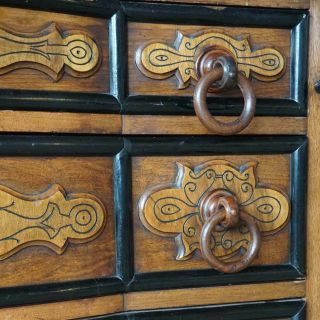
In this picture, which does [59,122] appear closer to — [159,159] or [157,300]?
[159,159]

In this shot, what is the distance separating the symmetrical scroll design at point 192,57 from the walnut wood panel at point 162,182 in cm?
10

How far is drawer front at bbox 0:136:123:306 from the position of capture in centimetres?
49

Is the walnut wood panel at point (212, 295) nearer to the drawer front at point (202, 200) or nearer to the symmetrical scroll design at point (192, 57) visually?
the drawer front at point (202, 200)

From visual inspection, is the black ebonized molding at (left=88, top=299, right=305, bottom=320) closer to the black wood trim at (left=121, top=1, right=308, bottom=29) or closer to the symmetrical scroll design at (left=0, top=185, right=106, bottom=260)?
the symmetrical scroll design at (left=0, top=185, right=106, bottom=260)

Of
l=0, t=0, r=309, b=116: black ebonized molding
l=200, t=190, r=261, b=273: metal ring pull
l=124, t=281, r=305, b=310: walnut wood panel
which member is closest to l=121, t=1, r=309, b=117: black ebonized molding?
l=0, t=0, r=309, b=116: black ebonized molding

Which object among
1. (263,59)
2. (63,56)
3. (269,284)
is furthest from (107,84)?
(269,284)

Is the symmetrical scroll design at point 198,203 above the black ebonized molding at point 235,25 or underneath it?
underneath

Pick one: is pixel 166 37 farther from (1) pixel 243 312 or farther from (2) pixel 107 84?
(1) pixel 243 312

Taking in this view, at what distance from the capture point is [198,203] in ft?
1.80

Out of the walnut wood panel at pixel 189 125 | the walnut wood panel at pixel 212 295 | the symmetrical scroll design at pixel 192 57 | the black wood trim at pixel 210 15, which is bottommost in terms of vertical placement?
the walnut wood panel at pixel 212 295

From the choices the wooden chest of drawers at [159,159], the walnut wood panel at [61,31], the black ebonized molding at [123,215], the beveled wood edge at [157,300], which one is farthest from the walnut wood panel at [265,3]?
the beveled wood edge at [157,300]

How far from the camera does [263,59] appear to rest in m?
0.56

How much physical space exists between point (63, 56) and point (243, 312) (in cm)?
39

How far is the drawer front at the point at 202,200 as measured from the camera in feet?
1.77
